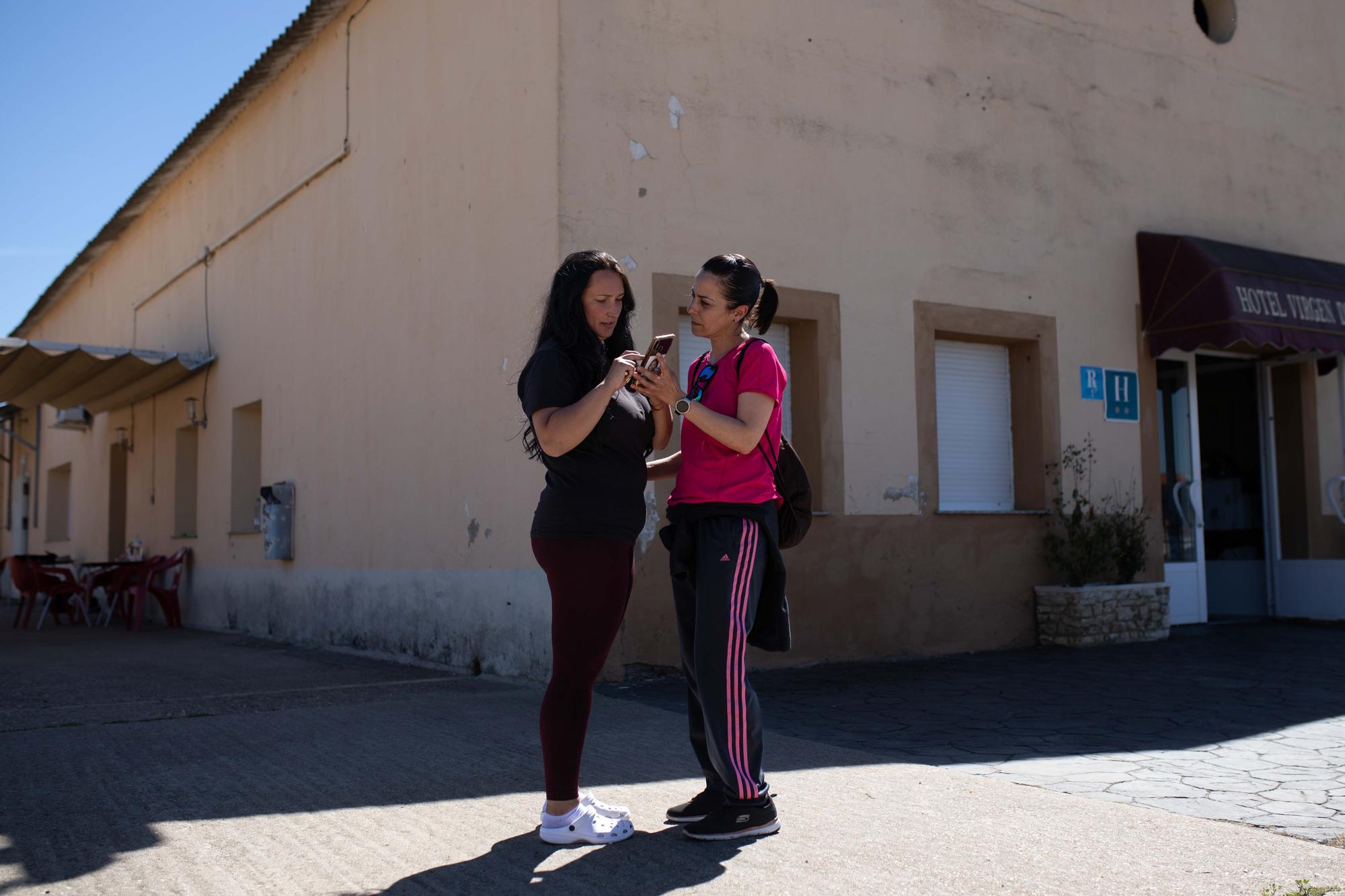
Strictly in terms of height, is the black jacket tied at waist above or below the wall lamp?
below

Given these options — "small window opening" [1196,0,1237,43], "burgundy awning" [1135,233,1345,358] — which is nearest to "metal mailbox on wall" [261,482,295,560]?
"burgundy awning" [1135,233,1345,358]

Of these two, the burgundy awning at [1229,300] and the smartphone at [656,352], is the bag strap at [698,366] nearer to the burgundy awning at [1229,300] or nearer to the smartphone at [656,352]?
the smartphone at [656,352]

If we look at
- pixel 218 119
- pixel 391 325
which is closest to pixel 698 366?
pixel 391 325

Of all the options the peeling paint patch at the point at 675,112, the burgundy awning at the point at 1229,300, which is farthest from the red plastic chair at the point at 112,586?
the burgundy awning at the point at 1229,300

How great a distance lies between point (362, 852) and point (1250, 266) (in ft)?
29.6

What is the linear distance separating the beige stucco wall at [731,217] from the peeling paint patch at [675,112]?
5 cm

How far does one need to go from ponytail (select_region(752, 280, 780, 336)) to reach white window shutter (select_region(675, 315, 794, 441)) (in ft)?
12.8

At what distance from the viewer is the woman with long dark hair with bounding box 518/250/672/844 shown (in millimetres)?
3361

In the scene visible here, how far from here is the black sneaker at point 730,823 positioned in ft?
11.5

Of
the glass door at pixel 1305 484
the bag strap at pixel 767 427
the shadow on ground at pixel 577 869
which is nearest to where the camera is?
the shadow on ground at pixel 577 869

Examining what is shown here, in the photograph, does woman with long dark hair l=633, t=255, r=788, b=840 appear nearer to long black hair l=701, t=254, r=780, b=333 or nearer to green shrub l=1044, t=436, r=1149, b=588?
long black hair l=701, t=254, r=780, b=333

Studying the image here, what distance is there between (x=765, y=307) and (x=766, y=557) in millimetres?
831

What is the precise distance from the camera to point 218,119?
43.9ft

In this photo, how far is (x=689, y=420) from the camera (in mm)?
3498
